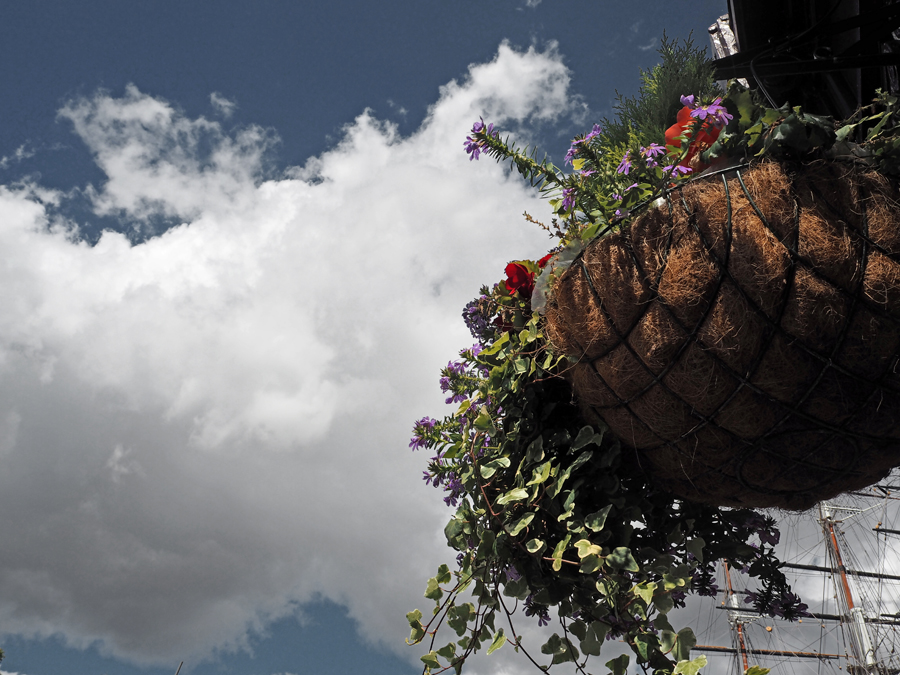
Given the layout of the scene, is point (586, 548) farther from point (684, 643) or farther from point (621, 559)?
point (684, 643)

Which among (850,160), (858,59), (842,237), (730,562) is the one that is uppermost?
(858,59)

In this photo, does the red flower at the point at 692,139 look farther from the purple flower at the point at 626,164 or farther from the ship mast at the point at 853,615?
the ship mast at the point at 853,615

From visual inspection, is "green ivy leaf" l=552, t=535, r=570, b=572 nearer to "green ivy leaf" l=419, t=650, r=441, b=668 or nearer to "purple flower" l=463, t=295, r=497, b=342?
"green ivy leaf" l=419, t=650, r=441, b=668

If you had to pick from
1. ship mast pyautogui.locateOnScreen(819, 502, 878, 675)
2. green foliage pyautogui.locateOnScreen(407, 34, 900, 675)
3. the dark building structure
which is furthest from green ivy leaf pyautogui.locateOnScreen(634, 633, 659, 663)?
ship mast pyautogui.locateOnScreen(819, 502, 878, 675)

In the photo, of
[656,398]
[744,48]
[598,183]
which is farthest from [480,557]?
[744,48]

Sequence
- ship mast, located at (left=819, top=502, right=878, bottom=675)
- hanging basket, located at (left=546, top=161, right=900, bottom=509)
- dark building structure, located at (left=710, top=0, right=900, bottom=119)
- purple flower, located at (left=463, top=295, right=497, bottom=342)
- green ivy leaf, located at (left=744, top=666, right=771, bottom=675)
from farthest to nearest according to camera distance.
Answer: ship mast, located at (left=819, top=502, right=878, bottom=675), dark building structure, located at (left=710, top=0, right=900, bottom=119), purple flower, located at (left=463, top=295, right=497, bottom=342), hanging basket, located at (left=546, top=161, right=900, bottom=509), green ivy leaf, located at (left=744, top=666, right=771, bottom=675)

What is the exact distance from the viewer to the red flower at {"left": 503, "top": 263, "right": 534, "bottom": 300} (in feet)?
4.73

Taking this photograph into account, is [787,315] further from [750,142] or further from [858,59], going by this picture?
[858,59]

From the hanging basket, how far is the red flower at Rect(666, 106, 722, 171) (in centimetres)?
12

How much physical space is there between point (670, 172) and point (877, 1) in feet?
5.52

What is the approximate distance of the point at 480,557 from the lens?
129 cm

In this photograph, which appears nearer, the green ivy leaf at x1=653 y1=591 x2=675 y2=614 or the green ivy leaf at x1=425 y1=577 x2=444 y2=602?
the green ivy leaf at x1=653 y1=591 x2=675 y2=614

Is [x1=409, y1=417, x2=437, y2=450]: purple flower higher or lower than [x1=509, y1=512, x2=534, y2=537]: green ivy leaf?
higher

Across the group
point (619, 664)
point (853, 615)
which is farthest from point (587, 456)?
point (853, 615)
